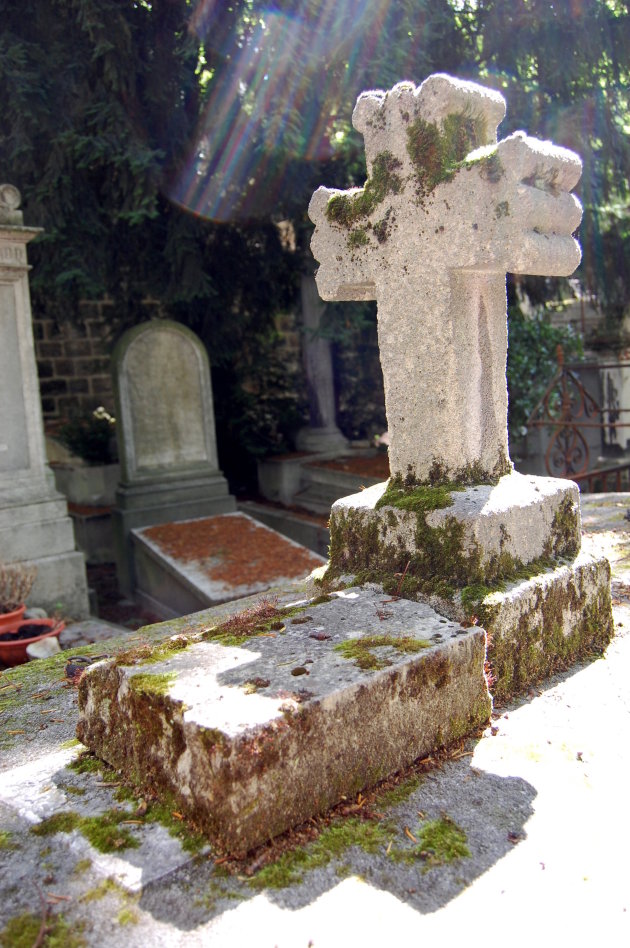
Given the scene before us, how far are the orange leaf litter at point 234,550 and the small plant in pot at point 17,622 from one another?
157 centimetres

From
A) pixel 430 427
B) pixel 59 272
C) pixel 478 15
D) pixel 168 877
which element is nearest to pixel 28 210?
pixel 59 272

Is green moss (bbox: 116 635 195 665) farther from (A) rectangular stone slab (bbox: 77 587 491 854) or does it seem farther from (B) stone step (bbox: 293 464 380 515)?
(B) stone step (bbox: 293 464 380 515)

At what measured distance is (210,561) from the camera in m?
6.74

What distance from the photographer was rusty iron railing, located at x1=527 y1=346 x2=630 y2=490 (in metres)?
7.86

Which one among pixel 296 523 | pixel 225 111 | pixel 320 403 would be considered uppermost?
pixel 225 111

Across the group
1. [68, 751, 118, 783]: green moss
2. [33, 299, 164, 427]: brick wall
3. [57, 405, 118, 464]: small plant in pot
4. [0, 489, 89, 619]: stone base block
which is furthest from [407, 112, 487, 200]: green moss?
[33, 299, 164, 427]: brick wall

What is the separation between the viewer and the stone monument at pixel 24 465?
5.86 meters

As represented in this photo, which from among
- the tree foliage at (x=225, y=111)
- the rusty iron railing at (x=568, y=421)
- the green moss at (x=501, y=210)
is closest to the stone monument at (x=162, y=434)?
the tree foliage at (x=225, y=111)

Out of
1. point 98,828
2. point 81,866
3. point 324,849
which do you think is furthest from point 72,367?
point 324,849

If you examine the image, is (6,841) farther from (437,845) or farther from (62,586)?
(62,586)

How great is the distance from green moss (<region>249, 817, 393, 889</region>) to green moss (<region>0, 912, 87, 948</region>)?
13.7 inches

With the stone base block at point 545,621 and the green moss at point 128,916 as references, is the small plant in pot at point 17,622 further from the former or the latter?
the green moss at point 128,916

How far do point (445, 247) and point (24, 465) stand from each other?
179 inches

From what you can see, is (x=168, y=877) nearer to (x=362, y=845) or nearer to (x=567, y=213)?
Result: (x=362, y=845)
